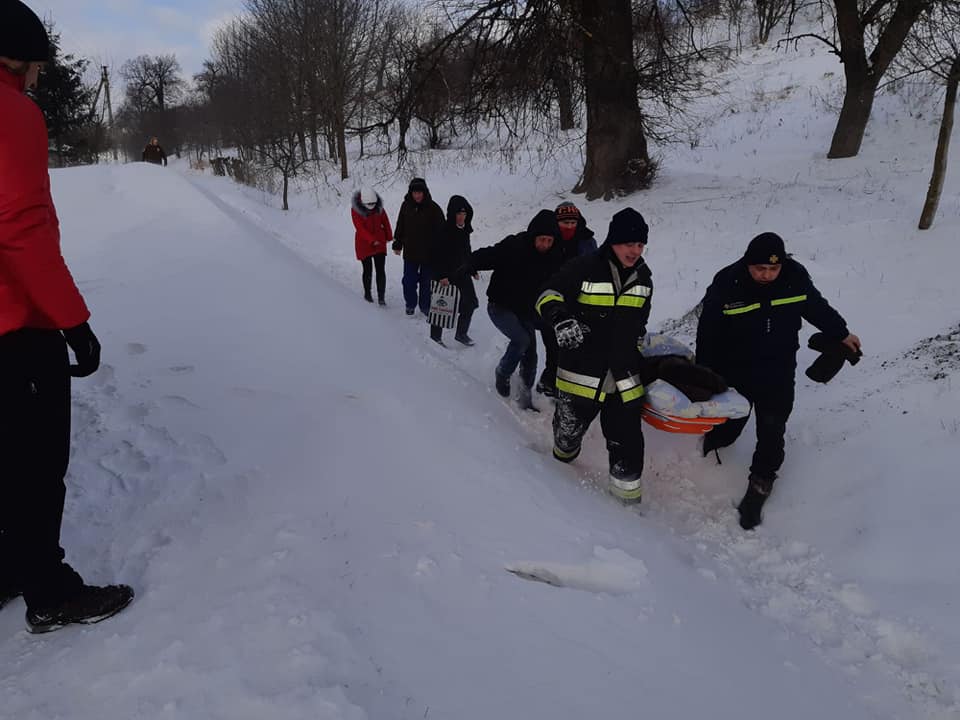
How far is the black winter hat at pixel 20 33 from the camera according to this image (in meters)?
1.90

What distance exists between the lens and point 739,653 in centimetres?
270

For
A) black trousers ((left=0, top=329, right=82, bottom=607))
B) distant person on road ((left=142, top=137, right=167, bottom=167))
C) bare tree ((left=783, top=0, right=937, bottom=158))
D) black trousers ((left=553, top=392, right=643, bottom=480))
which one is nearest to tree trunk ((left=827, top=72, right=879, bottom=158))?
bare tree ((left=783, top=0, right=937, bottom=158))

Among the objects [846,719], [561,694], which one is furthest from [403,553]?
[846,719]

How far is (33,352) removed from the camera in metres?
2.02

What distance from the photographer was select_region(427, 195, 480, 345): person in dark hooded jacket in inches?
287

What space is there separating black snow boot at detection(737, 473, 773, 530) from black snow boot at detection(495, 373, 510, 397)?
247cm

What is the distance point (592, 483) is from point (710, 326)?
1402 mm

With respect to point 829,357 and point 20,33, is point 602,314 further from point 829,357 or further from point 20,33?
point 20,33

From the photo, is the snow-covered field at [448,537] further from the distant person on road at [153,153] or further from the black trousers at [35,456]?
the distant person on road at [153,153]

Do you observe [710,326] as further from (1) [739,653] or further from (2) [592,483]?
(1) [739,653]

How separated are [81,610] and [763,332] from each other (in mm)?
3903

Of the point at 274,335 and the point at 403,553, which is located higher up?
the point at 274,335

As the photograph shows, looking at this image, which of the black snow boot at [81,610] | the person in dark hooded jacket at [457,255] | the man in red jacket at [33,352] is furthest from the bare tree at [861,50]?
the black snow boot at [81,610]

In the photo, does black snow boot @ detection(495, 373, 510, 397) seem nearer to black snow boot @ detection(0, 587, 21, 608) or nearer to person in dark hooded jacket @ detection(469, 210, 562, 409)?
person in dark hooded jacket @ detection(469, 210, 562, 409)
